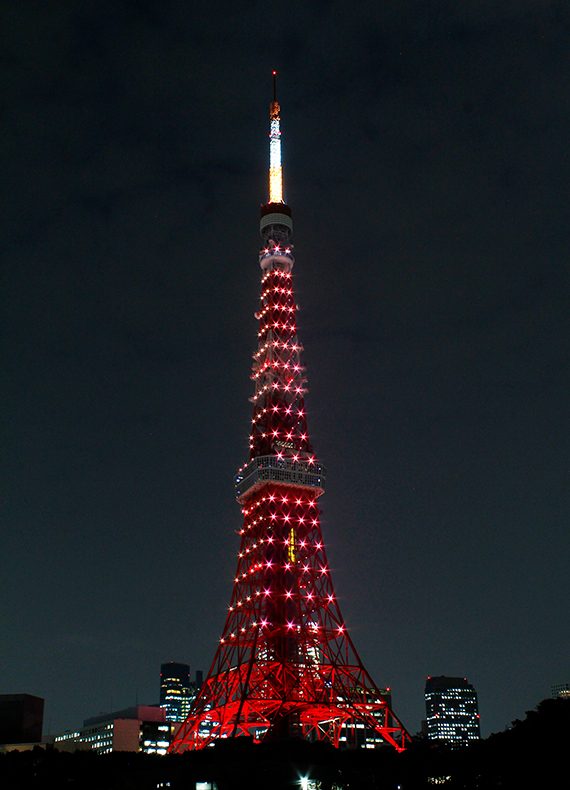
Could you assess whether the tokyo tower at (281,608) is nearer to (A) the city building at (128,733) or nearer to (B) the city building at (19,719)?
(B) the city building at (19,719)

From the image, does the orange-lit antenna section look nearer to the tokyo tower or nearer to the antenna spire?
the antenna spire

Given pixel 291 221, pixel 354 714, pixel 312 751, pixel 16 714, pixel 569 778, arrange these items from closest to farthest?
pixel 569 778
pixel 312 751
pixel 354 714
pixel 291 221
pixel 16 714

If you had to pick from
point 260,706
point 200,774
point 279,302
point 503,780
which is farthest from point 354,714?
point 279,302

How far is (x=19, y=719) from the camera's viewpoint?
11306 centimetres

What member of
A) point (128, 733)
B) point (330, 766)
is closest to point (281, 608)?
point (330, 766)

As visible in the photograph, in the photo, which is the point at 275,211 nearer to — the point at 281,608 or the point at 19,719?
the point at 281,608

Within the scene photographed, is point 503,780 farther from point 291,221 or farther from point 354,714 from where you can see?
point 291,221

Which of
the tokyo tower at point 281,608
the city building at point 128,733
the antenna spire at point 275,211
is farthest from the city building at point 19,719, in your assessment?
the antenna spire at point 275,211

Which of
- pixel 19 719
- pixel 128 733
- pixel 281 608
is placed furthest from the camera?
pixel 128 733

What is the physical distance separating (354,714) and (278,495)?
23.8m

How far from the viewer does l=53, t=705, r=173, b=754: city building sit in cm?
14700

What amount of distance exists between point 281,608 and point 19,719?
57.3 metres

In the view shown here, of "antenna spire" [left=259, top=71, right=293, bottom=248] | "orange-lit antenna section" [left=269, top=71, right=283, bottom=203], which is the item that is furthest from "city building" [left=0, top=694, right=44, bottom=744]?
"orange-lit antenna section" [left=269, top=71, right=283, bottom=203]

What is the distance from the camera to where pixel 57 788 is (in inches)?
2549
